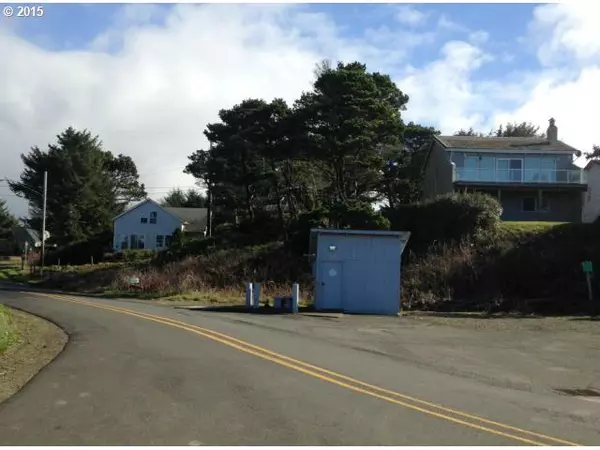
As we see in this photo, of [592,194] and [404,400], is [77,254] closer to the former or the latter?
[592,194]

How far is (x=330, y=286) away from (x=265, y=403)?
19.1 m

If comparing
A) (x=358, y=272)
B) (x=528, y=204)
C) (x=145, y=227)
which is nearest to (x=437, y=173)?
(x=528, y=204)

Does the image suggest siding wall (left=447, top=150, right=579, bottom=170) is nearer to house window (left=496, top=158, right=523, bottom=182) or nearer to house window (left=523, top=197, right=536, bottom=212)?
house window (left=496, top=158, right=523, bottom=182)

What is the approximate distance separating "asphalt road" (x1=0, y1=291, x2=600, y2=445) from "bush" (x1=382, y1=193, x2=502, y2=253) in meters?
26.7

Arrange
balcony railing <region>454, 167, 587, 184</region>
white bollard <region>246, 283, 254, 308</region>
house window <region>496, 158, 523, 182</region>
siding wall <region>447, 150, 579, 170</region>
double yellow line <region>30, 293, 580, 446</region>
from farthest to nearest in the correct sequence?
siding wall <region>447, 150, 579, 170</region>
house window <region>496, 158, 523, 182</region>
balcony railing <region>454, 167, 587, 184</region>
white bollard <region>246, 283, 254, 308</region>
double yellow line <region>30, 293, 580, 446</region>

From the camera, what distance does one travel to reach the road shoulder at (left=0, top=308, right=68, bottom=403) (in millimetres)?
10039

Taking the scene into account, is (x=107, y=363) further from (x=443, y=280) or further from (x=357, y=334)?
(x=443, y=280)

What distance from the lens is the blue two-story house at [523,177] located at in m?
49.4

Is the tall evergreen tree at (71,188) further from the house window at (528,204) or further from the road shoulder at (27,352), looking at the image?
the road shoulder at (27,352)

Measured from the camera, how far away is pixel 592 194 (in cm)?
5362

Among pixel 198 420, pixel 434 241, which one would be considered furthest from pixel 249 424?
pixel 434 241

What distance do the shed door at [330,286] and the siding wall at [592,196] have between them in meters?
31.2

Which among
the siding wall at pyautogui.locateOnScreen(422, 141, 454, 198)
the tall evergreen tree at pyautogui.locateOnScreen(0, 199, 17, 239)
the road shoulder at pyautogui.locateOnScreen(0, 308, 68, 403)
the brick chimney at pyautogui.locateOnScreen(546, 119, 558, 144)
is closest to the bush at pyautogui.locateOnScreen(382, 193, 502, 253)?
the siding wall at pyautogui.locateOnScreen(422, 141, 454, 198)

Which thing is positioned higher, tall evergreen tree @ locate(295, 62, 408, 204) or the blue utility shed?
tall evergreen tree @ locate(295, 62, 408, 204)
